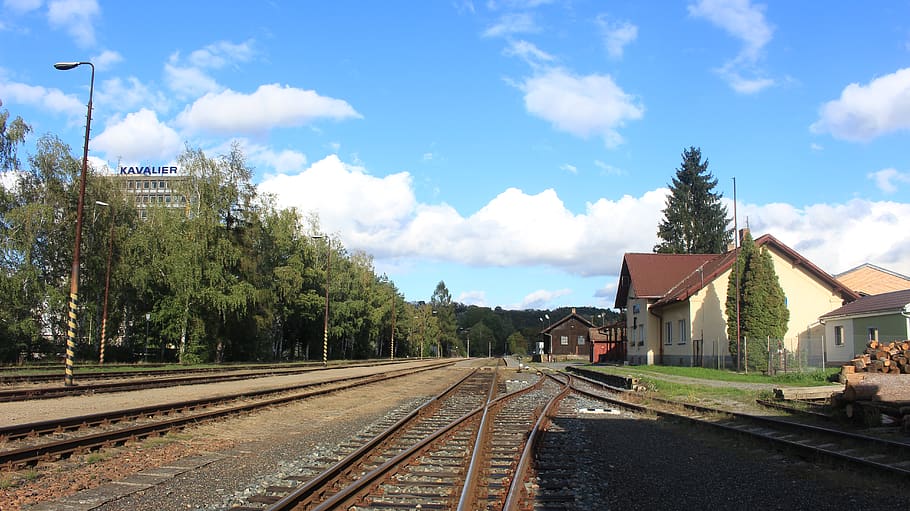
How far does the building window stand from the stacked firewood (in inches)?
708

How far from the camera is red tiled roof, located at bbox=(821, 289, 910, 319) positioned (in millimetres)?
29344

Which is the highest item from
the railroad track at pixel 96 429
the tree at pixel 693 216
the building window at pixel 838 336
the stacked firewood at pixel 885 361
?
the tree at pixel 693 216

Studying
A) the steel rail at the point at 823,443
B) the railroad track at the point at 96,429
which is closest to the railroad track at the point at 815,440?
the steel rail at the point at 823,443

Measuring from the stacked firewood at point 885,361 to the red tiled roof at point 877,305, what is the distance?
1244cm

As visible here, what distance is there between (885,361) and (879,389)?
6761 mm

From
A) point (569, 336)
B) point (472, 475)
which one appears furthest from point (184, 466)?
point (569, 336)

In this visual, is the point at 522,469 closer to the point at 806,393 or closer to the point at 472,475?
the point at 472,475

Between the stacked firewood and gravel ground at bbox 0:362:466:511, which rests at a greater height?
the stacked firewood

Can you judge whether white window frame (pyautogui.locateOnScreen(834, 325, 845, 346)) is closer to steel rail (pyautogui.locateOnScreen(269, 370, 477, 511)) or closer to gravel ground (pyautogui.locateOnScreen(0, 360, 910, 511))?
gravel ground (pyautogui.locateOnScreen(0, 360, 910, 511))

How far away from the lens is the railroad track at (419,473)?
6.94 m

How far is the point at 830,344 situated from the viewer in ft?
118

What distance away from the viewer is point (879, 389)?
12047mm

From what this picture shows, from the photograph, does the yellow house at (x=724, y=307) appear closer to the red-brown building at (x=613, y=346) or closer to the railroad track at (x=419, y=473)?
the red-brown building at (x=613, y=346)

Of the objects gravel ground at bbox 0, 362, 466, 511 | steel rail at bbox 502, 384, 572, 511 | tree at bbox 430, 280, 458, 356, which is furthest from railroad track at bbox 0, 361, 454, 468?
tree at bbox 430, 280, 458, 356
